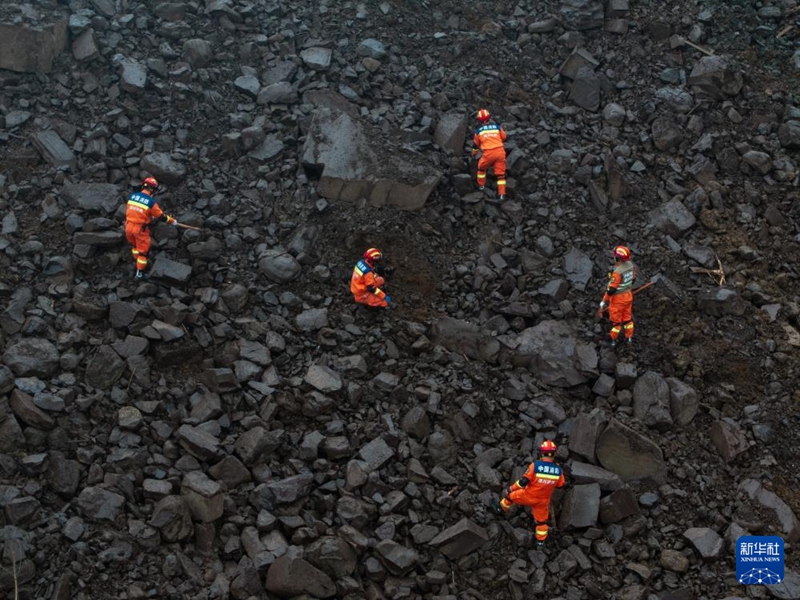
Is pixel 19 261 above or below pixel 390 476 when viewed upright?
above

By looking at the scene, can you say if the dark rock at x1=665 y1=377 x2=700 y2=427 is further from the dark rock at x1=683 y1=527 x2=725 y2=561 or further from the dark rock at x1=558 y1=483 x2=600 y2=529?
the dark rock at x1=558 y1=483 x2=600 y2=529

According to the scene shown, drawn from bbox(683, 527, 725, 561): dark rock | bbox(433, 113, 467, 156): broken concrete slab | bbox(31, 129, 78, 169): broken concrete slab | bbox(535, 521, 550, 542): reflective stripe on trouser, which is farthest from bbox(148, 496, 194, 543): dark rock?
bbox(433, 113, 467, 156): broken concrete slab

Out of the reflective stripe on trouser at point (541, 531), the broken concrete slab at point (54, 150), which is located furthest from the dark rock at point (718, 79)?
the broken concrete slab at point (54, 150)

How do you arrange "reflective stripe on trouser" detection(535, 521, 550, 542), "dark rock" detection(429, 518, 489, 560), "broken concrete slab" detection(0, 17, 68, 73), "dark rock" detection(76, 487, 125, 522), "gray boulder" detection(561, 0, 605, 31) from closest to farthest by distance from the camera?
"dark rock" detection(76, 487, 125, 522)
"dark rock" detection(429, 518, 489, 560)
"reflective stripe on trouser" detection(535, 521, 550, 542)
"broken concrete slab" detection(0, 17, 68, 73)
"gray boulder" detection(561, 0, 605, 31)

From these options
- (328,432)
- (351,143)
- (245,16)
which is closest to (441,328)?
(328,432)

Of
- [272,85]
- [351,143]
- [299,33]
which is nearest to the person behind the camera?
[351,143]

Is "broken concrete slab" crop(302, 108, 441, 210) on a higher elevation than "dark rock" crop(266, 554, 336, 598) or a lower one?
higher

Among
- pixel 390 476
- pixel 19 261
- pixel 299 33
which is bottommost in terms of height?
pixel 390 476

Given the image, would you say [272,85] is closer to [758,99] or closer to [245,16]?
[245,16]
